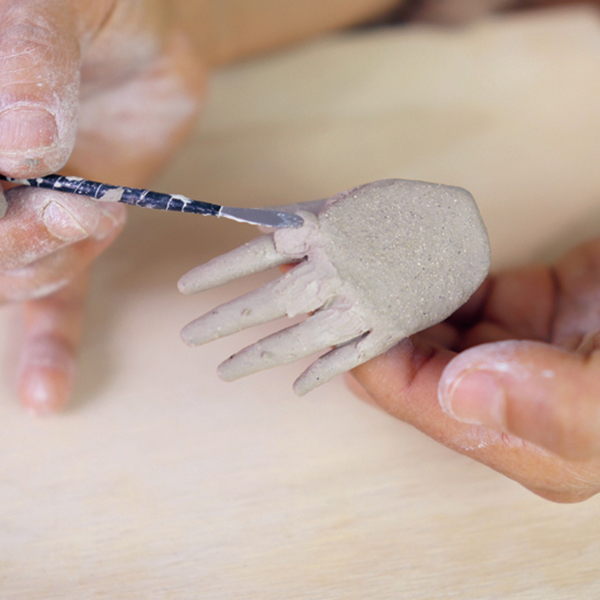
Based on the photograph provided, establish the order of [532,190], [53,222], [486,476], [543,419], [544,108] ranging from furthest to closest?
1. [544,108]
2. [532,190]
3. [486,476]
4. [53,222]
5. [543,419]

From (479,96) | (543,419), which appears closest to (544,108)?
(479,96)

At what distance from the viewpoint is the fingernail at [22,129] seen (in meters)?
0.63

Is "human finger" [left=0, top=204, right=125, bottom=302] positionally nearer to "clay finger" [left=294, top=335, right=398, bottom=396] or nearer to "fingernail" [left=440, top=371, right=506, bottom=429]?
"clay finger" [left=294, top=335, right=398, bottom=396]

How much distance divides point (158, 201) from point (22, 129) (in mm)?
170

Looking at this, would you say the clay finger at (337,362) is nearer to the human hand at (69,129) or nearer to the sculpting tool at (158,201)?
the sculpting tool at (158,201)

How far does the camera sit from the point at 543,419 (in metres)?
0.56

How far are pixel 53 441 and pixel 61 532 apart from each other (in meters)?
0.14

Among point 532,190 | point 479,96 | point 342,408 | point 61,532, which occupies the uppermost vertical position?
point 479,96

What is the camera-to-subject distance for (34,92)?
2.11 feet

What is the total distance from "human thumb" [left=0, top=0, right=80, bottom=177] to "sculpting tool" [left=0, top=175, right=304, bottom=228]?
0.02m

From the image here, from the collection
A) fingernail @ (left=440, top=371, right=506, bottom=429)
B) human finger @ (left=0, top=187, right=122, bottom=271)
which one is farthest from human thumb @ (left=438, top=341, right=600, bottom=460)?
human finger @ (left=0, top=187, right=122, bottom=271)

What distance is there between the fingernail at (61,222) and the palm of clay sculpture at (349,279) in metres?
0.16

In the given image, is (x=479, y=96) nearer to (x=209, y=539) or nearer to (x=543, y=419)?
(x=543, y=419)

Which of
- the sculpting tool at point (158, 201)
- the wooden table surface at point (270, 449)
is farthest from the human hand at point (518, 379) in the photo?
the sculpting tool at point (158, 201)
